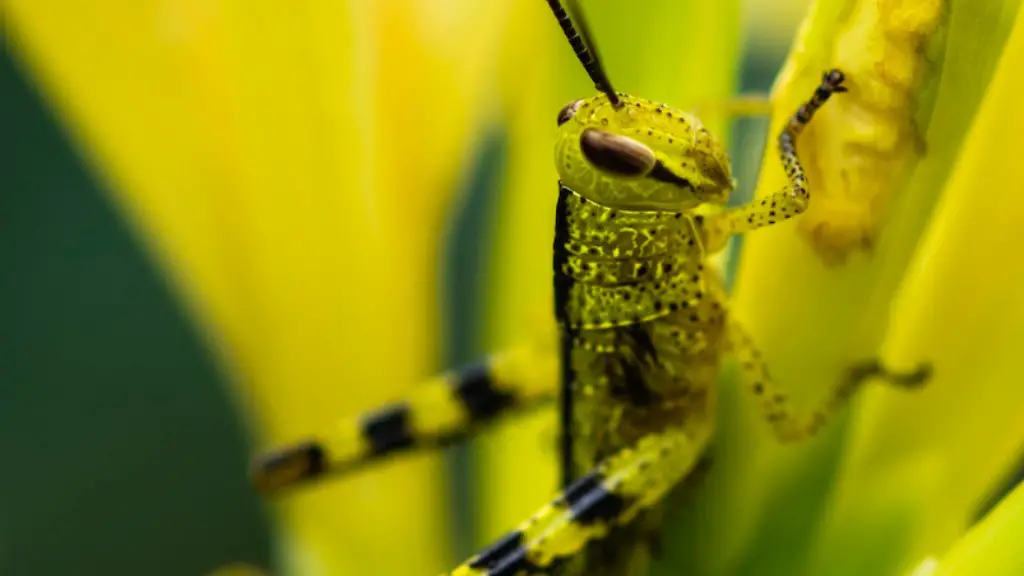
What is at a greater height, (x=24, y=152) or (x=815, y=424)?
(x=24, y=152)

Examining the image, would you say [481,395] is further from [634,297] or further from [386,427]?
[634,297]

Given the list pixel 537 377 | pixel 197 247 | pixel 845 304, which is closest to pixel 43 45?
pixel 197 247

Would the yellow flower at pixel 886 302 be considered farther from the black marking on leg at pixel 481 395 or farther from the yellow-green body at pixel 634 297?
the black marking on leg at pixel 481 395

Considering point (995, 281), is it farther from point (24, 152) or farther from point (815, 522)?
point (24, 152)

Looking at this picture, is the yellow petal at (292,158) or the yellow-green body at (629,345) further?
the yellow petal at (292,158)

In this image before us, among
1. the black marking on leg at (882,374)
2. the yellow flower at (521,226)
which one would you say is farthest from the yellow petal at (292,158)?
the black marking on leg at (882,374)

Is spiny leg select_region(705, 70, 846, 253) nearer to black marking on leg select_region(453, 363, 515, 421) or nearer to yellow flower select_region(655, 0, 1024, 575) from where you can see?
yellow flower select_region(655, 0, 1024, 575)
